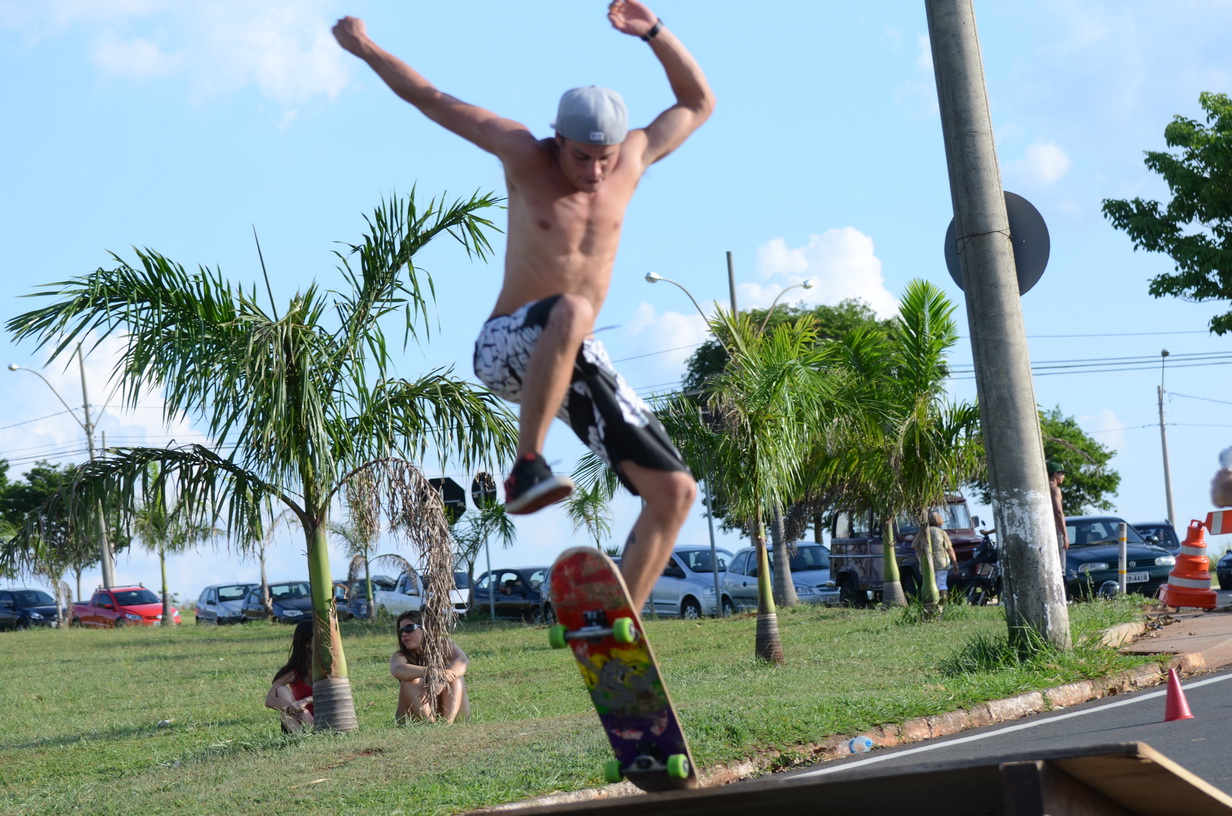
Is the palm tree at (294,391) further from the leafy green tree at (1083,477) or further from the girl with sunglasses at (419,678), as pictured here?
the leafy green tree at (1083,477)

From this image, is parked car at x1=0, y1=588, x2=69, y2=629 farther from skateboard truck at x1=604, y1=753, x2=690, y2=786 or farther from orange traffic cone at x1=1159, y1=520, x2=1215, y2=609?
skateboard truck at x1=604, y1=753, x2=690, y2=786

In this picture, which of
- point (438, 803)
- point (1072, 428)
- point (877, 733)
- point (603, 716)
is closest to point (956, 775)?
point (603, 716)

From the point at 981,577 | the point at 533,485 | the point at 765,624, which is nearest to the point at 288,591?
the point at 981,577

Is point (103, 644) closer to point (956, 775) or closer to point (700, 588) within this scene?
point (700, 588)

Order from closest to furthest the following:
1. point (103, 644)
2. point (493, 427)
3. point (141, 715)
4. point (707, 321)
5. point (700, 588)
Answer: point (493, 427) < point (707, 321) < point (141, 715) < point (700, 588) < point (103, 644)

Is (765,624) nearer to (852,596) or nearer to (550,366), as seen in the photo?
(852,596)

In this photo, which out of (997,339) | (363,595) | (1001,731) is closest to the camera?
(1001,731)

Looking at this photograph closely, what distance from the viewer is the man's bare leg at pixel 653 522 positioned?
3369mm

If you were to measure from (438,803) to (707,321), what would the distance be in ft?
26.0

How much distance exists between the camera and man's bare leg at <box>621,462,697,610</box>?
3.37m

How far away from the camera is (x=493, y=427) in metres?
10.3

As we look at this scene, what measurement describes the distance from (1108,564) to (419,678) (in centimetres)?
1274

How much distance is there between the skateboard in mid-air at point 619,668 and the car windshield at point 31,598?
44049mm

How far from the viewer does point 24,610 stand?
42.4 m
